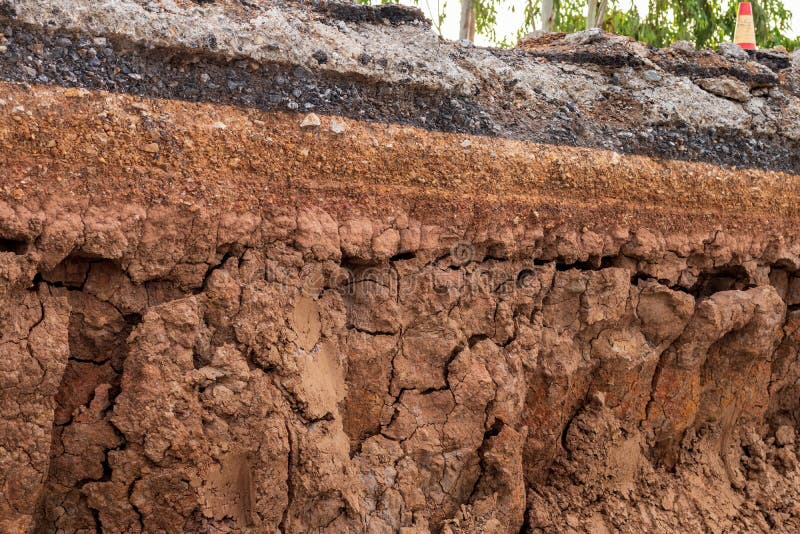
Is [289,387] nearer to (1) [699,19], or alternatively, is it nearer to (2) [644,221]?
(2) [644,221]

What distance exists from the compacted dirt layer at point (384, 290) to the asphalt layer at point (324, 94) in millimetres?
13

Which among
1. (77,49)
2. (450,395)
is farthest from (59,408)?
(450,395)

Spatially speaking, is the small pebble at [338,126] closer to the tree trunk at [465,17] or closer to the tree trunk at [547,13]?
the tree trunk at [465,17]

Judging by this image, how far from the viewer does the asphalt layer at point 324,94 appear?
273 cm

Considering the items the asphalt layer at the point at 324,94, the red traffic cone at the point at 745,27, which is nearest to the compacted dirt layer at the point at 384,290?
the asphalt layer at the point at 324,94

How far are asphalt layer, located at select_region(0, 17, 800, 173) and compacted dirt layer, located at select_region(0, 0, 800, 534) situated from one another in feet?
0.04

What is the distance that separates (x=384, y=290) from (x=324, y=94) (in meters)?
0.77

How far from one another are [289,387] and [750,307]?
2.32 meters

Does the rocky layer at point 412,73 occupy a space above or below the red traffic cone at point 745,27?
below

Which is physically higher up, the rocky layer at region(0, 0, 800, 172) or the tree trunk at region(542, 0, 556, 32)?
the tree trunk at region(542, 0, 556, 32)

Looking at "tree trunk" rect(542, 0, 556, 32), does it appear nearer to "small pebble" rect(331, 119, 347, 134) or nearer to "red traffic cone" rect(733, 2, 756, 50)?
"red traffic cone" rect(733, 2, 756, 50)

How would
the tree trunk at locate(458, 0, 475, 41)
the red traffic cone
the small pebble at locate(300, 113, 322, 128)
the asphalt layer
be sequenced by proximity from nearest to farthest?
1. the asphalt layer
2. the small pebble at locate(300, 113, 322, 128)
3. the red traffic cone
4. the tree trunk at locate(458, 0, 475, 41)

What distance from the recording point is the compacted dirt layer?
108 inches

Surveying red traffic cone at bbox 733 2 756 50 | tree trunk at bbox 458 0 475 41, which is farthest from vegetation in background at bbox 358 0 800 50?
red traffic cone at bbox 733 2 756 50
